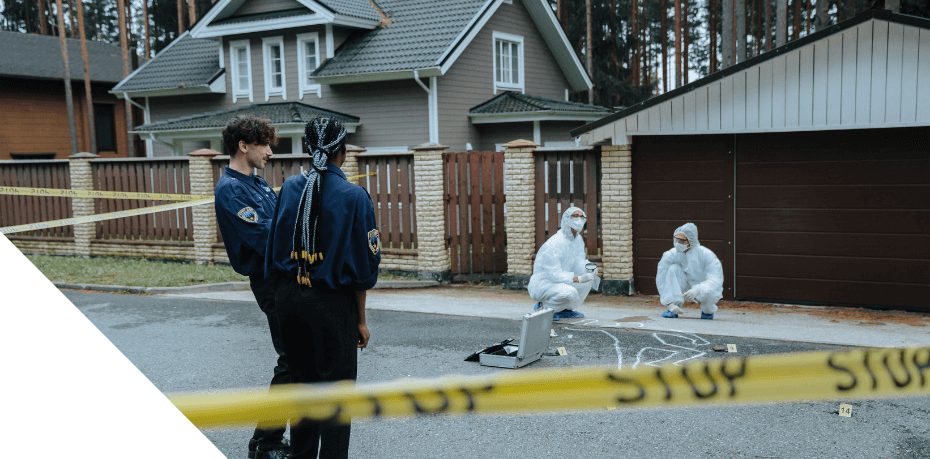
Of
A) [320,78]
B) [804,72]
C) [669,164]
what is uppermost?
[320,78]

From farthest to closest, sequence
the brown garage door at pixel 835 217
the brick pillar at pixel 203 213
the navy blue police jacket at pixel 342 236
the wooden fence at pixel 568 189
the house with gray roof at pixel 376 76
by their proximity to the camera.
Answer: the house with gray roof at pixel 376 76
the brick pillar at pixel 203 213
the wooden fence at pixel 568 189
the brown garage door at pixel 835 217
the navy blue police jacket at pixel 342 236

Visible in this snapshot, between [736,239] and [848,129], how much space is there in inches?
78.7

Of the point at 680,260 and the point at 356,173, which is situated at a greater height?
the point at 356,173

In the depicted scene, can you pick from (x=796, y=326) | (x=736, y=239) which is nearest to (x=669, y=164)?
(x=736, y=239)

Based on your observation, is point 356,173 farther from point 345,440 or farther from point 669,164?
point 345,440

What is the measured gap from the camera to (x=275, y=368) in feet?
14.7

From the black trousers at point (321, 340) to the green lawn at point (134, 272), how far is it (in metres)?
8.69

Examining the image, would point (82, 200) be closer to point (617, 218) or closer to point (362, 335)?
point (617, 218)

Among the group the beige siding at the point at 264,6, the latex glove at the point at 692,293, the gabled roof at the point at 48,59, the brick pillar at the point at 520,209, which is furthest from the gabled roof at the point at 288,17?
the latex glove at the point at 692,293

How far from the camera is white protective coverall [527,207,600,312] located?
8.80m

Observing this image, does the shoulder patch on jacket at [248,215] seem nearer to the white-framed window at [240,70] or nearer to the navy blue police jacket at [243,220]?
the navy blue police jacket at [243,220]

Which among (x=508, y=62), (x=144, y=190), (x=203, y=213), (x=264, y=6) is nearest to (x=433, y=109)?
(x=508, y=62)

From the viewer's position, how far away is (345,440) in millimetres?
3645

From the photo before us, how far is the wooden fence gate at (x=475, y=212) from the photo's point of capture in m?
12.1
